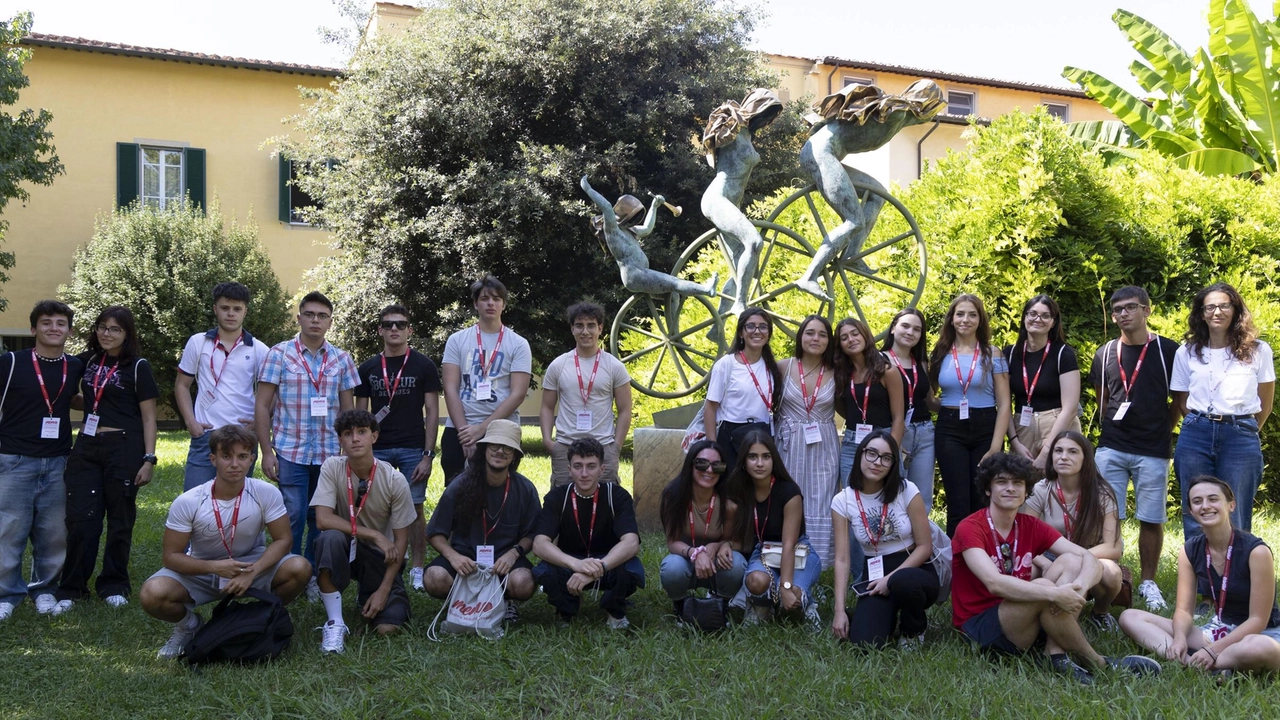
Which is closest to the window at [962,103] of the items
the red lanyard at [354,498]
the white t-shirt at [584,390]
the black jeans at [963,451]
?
the black jeans at [963,451]

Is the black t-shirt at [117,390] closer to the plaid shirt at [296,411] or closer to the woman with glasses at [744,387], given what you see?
the plaid shirt at [296,411]

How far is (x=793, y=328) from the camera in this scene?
316 inches

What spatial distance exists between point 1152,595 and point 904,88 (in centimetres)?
1863

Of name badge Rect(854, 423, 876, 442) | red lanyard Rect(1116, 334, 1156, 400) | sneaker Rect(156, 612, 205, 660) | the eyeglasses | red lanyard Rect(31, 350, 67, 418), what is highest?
red lanyard Rect(1116, 334, 1156, 400)

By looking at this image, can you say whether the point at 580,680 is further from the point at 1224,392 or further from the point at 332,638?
the point at 1224,392

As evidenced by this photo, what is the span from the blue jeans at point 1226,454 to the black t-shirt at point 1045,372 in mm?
605

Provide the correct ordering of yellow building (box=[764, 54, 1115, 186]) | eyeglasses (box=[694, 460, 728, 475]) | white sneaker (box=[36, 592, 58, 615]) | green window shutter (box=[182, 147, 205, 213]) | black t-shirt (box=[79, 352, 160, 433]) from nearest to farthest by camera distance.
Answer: eyeglasses (box=[694, 460, 728, 475]) → white sneaker (box=[36, 592, 58, 615]) → black t-shirt (box=[79, 352, 160, 433]) → green window shutter (box=[182, 147, 205, 213]) → yellow building (box=[764, 54, 1115, 186])

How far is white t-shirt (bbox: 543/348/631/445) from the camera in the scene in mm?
5367

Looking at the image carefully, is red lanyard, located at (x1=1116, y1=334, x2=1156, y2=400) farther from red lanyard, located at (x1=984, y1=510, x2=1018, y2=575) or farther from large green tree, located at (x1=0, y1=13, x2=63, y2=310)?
large green tree, located at (x1=0, y1=13, x2=63, y2=310)

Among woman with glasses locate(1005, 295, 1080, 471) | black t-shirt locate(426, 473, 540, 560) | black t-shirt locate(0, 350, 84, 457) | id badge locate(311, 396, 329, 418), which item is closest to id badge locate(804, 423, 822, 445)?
woman with glasses locate(1005, 295, 1080, 471)

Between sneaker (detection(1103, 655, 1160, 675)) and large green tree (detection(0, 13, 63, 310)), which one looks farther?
large green tree (detection(0, 13, 63, 310))

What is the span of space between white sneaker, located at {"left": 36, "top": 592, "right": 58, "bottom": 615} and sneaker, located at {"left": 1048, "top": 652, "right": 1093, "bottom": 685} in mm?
4578

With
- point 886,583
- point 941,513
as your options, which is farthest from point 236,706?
point 941,513

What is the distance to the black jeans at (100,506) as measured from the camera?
16.4 ft
